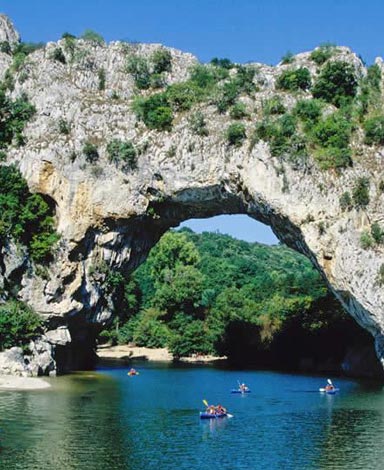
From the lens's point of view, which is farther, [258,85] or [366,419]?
[258,85]

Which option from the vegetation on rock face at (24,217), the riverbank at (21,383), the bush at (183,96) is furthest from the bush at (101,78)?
the riverbank at (21,383)

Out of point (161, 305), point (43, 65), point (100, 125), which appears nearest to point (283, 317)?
point (161, 305)

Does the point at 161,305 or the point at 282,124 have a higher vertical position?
the point at 282,124

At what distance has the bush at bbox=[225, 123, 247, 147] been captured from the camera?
47.3 metres

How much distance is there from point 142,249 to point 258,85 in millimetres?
14225

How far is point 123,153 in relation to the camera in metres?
48.5

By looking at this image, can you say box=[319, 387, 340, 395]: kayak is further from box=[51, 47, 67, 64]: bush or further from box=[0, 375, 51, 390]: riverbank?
box=[51, 47, 67, 64]: bush

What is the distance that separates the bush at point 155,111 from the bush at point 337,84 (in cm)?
983

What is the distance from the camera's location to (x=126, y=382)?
48.9 m

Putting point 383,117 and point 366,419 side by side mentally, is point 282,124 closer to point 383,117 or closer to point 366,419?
point 383,117

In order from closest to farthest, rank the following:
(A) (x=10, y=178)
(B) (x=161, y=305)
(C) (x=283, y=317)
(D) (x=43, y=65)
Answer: (A) (x=10, y=178) < (D) (x=43, y=65) < (C) (x=283, y=317) < (B) (x=161, y=305)

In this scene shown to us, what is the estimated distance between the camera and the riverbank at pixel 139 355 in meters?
72.0

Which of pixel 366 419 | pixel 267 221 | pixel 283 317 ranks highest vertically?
pixel 267 221

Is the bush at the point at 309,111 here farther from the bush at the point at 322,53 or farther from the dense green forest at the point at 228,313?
the dense green forest at the point at 228,313
